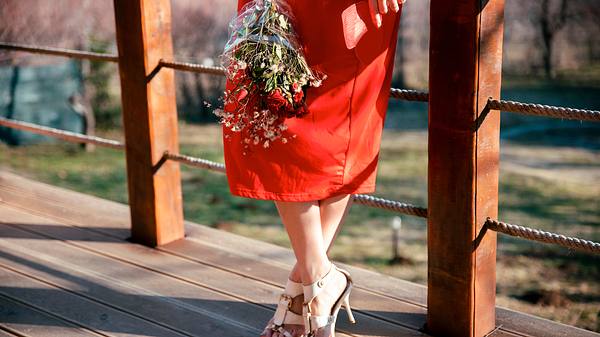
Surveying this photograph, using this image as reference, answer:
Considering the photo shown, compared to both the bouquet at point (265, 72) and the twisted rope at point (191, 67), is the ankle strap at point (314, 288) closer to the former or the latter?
the bouquet at point (265, 72)

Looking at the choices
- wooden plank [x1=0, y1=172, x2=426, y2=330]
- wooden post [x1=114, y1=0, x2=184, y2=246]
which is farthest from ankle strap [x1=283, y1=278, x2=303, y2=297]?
wooden post [x1=114, y1=0, x2=184, y2=246]

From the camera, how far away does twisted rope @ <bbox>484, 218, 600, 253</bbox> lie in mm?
1926

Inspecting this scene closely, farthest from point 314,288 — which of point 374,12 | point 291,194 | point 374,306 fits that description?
point 374,12

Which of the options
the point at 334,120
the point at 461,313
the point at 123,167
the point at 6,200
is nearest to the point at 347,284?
the point at 461,313

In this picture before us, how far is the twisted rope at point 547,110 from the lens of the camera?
1866mm

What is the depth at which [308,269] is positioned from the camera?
1985mm

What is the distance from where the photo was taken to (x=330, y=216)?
2.03 meters

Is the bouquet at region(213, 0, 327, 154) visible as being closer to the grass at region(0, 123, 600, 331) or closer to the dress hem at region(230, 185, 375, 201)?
the dress hem at region(230, 185, 375, 201)

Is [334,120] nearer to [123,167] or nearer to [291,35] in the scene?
[291,35]

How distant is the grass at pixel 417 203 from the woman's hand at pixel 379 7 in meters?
3.44

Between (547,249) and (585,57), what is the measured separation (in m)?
3.67

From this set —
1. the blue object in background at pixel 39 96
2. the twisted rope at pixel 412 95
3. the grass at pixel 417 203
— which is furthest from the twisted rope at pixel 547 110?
the blue object in background at pixel 39 96

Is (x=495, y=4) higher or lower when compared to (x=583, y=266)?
higher

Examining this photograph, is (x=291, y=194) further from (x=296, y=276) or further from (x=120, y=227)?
(x=120, y=227)
